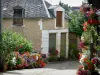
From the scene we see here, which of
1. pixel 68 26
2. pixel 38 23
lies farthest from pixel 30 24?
pixel 68 26

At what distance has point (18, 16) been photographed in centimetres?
2830

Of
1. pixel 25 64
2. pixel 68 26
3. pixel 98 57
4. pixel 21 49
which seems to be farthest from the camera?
pixel 68 26

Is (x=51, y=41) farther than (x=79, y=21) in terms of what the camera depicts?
No

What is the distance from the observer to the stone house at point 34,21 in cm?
2806

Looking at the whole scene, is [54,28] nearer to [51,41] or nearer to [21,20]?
[51,41]

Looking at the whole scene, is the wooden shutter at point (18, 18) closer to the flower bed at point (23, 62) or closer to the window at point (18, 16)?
the window at point (18, 16)

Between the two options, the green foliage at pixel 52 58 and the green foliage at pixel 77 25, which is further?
the green foliage at pixel 77 25

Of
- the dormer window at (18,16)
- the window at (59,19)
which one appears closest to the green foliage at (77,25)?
the window at (59,19)

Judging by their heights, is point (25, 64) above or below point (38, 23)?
below

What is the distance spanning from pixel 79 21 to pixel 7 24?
26.0ft

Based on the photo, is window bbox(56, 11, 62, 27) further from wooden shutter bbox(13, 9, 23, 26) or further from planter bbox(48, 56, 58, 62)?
wooden shutter bbox(13, 9, 23, 26)

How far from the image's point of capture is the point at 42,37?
93.2 feet

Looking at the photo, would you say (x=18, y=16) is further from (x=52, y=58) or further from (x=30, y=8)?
(x=52, y=58)

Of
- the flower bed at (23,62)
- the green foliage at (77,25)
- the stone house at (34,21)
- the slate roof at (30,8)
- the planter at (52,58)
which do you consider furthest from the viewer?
the green foliage at (77,25)
